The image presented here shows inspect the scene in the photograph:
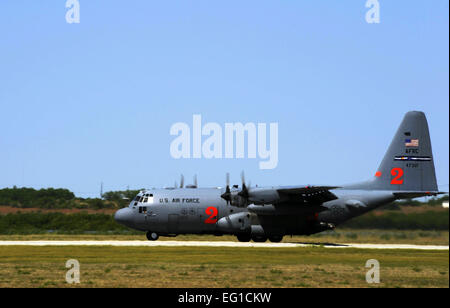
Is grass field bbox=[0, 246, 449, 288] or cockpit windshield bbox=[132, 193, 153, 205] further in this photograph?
cockpit windshield bbox=[132, 193, 153, 205]

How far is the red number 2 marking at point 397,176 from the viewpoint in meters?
45.1

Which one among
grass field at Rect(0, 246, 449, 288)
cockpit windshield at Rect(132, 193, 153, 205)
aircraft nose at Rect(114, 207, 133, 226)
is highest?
cockpit windshield at Rect(132, 193, 153, 205)

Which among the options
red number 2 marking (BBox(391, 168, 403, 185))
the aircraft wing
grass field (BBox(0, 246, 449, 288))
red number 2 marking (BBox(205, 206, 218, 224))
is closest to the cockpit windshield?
red number 2 marking (BBox(205, 206, 218, 224))

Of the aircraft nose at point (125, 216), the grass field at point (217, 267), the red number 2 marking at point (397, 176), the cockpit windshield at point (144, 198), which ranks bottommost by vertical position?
the grass field at point (217, 267)

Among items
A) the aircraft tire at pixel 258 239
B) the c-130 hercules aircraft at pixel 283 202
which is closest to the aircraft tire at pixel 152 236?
the c-130 hercules aircraft at pixel 283 202

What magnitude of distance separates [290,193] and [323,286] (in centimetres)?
1818

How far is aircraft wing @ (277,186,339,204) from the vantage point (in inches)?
1577

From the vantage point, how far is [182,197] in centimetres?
4416

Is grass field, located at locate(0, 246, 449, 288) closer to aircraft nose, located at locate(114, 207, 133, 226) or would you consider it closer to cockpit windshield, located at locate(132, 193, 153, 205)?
aircraft nose, located at locate(114, 207, 133, 226)

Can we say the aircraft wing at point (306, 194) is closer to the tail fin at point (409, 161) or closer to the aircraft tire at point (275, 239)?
the aircraft tire at point (275, 239)

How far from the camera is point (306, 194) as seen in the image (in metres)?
41.5

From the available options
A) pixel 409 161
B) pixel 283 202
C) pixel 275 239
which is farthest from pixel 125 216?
pixel 409 161

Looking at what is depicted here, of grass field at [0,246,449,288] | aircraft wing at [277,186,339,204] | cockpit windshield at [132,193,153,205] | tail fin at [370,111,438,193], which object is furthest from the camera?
tail fin at [370,111,438,193]
